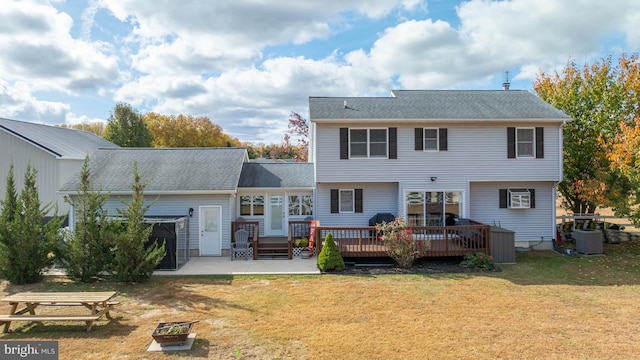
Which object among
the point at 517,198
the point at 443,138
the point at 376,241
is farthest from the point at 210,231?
the point at 517,198

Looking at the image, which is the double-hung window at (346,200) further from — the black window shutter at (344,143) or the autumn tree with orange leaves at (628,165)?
the autumn tree with orange leaves at (628,165)

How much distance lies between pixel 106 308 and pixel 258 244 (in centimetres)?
691

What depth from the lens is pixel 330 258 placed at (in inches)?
474

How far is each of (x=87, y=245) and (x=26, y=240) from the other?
172 cm

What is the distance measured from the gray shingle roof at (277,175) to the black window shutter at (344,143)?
200cm

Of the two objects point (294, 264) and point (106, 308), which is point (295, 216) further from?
point (106, 308)

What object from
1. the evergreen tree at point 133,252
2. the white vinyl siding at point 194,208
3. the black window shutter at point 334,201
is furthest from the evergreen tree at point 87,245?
the black window shutter at point 334,201

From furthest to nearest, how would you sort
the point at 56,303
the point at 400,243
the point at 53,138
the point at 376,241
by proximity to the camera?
the point at 53,138 → the point at 376,241 → the point at 400,243 → the point at 56,303

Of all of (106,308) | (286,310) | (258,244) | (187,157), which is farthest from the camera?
(187,157)

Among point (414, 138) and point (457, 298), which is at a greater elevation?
point (414, 138)

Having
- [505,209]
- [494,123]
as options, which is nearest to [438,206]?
[505,209]

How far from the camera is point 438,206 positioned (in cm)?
1545

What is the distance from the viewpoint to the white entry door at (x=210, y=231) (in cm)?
1456

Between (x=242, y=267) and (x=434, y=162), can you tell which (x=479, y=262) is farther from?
(x=242, y=267)
